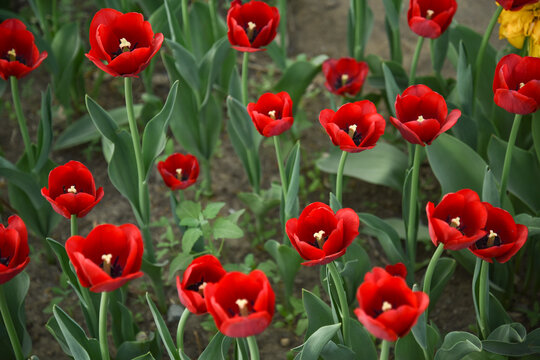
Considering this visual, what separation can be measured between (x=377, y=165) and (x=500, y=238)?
32.7 inches

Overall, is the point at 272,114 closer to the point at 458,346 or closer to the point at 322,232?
the point at 322,232

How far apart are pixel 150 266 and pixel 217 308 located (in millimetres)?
821

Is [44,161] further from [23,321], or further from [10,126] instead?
[10,126]

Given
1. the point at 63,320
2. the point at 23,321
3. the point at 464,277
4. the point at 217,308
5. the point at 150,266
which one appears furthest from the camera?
the point at 464,277

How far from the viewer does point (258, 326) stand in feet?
3.58

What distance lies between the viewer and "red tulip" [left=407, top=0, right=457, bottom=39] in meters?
1.73

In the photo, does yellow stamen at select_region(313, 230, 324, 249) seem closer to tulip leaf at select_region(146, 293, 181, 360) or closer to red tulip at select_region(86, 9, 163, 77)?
tulip leaf at select_region(146, 293, 181, 360)

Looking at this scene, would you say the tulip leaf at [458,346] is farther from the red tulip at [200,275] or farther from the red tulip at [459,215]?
the red tulip at [200,275]

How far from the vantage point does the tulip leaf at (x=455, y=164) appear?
179 cm

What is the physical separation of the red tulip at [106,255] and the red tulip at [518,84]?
815mm

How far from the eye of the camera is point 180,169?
1.85 metres

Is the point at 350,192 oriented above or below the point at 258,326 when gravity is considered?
below

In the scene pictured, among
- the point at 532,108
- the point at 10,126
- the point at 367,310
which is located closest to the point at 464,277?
the point at 532,108

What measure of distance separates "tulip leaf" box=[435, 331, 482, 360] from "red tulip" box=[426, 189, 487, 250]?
225 millimetres
